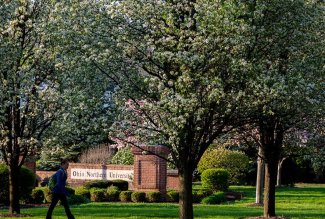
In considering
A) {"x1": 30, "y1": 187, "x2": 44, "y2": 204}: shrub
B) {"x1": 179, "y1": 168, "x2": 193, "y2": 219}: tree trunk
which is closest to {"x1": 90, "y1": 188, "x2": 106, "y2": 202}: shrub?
{"x1": 30, "y1": 187, "x2": 44, "y2": 204}: shrub

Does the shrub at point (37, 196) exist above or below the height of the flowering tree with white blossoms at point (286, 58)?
below

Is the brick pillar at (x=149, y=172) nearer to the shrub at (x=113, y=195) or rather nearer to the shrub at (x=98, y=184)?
the shrub at (x=113, y=195)

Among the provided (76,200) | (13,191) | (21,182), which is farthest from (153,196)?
(13,191)

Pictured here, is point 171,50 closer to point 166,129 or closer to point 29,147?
point 166,129

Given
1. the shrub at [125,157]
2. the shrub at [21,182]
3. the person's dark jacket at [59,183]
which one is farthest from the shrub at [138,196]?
the person's dark jacket at [59,183]

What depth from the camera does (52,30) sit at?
636 inches

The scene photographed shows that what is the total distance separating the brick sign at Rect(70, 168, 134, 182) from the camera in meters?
36.9

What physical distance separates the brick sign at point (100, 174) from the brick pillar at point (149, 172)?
3.07m

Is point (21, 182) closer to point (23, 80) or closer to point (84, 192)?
point (84, 192)

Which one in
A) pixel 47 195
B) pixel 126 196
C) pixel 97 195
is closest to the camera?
pixel 47 195

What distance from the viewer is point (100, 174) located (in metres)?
38.5

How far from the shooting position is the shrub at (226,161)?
40.6 meters

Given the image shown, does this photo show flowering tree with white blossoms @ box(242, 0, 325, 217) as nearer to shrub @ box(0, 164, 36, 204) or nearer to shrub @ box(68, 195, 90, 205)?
shrub @ box(0, 164, 36, 204)

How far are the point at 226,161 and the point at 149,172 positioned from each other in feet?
31.9
